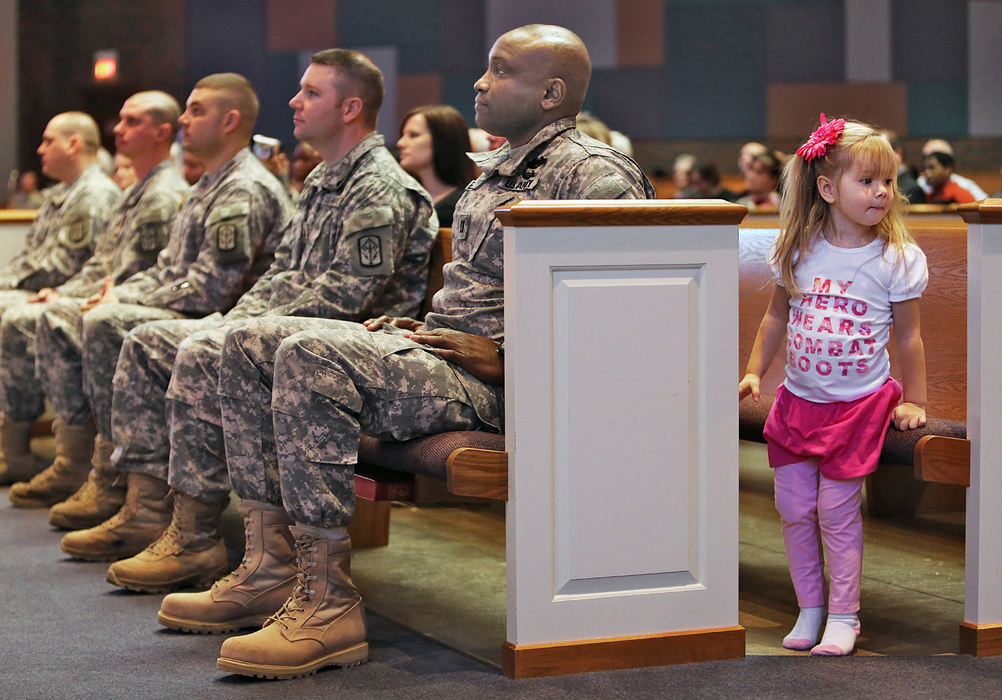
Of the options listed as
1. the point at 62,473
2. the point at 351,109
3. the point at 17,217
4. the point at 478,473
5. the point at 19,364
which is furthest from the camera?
the point at 17,217

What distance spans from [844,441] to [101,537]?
195 cm

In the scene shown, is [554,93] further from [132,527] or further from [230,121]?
[132,527]

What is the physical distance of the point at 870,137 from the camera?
2.55 metres

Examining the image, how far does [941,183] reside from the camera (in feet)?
25.1

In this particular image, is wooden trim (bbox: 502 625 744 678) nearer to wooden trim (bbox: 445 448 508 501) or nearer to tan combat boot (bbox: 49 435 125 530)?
wooden trim (bbox: 445 448 508 501)

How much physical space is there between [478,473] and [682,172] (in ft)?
24.5

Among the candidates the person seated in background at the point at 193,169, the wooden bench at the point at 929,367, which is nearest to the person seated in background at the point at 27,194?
the person seated in background at the point at 193,169

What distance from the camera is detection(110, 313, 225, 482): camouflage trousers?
3.42 meters

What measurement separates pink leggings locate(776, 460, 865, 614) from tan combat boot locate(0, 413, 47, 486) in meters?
3.09

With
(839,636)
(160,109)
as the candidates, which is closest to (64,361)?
(160,109)

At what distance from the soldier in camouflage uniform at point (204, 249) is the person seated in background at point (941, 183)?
4.79m

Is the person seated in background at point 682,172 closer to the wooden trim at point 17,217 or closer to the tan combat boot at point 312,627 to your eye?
the wooden trim at point 17,217

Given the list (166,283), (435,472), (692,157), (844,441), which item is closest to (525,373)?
(435,472)

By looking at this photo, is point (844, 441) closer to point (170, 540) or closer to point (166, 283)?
point (170, 540)
